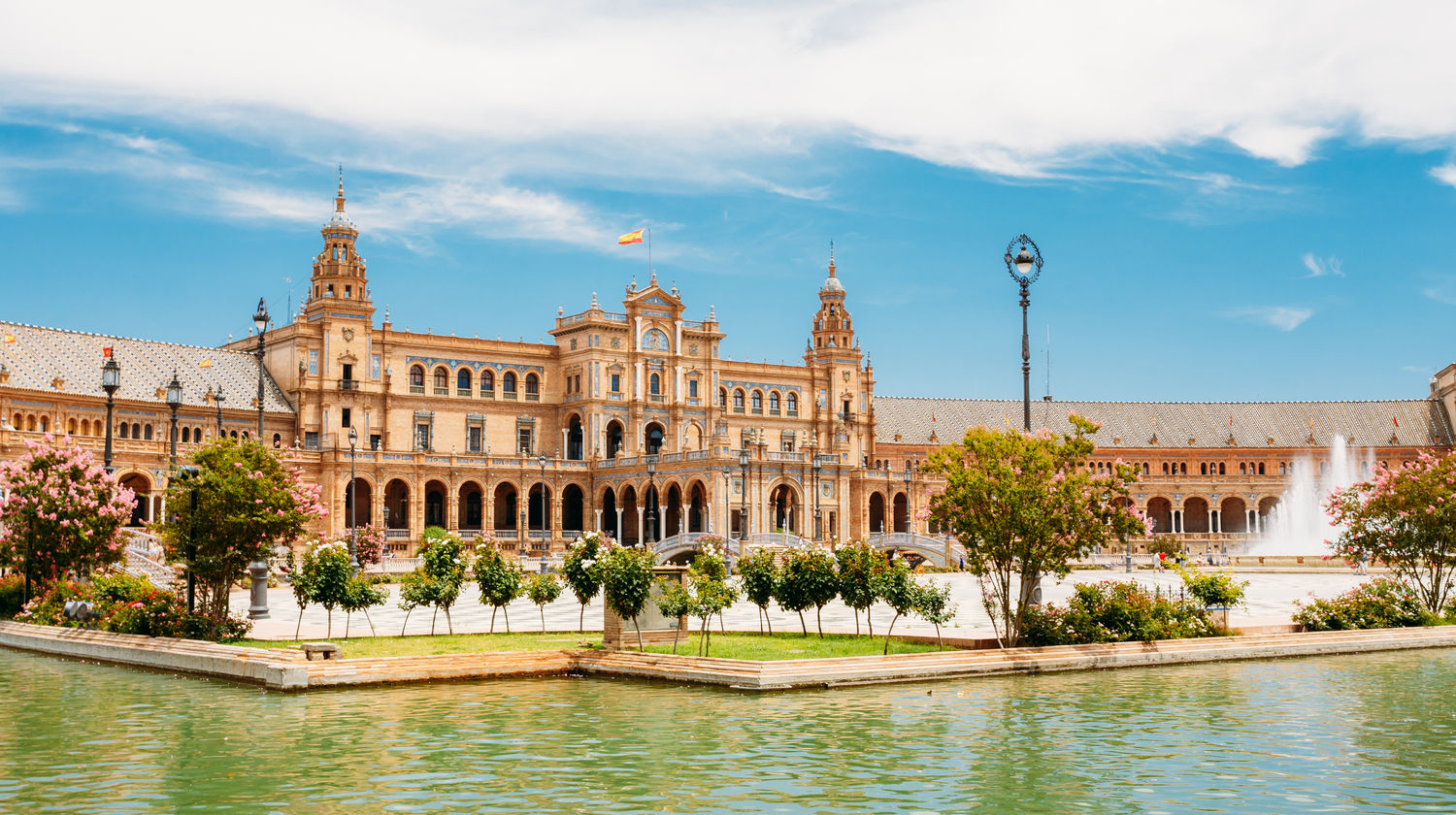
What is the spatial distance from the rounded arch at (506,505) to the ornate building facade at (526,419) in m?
0.14

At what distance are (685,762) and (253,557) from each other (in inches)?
599

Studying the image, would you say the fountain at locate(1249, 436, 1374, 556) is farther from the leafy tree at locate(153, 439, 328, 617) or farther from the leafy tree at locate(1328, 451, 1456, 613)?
the leafy tree at locate(153, 439, 328, 617)

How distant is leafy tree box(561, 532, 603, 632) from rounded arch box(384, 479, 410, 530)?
56231 mm

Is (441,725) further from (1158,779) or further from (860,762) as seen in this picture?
(1158,779)

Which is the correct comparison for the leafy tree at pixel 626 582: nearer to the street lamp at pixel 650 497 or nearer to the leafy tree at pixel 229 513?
the leafy tree at pixel 229 513

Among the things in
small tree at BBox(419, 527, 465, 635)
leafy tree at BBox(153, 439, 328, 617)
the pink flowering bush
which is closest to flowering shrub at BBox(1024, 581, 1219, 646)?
small tree at BBox(419, 527, 465, 635)

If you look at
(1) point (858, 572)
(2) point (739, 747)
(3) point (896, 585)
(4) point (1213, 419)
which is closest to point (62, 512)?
(1) point (858, 572)

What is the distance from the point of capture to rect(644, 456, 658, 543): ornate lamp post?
82.2m

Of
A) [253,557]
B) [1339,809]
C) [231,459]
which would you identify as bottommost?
[1339,809]

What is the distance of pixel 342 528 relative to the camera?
77062mm

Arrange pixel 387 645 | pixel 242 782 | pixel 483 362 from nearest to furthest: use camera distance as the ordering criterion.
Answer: pixel 242 782, pixel 387 645, pixel 483 362

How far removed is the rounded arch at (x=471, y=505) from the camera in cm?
8593

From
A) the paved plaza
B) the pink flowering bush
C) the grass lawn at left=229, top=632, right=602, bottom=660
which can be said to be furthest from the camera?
the pink flowering bush

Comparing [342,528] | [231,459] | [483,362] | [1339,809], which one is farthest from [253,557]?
[483,362]
